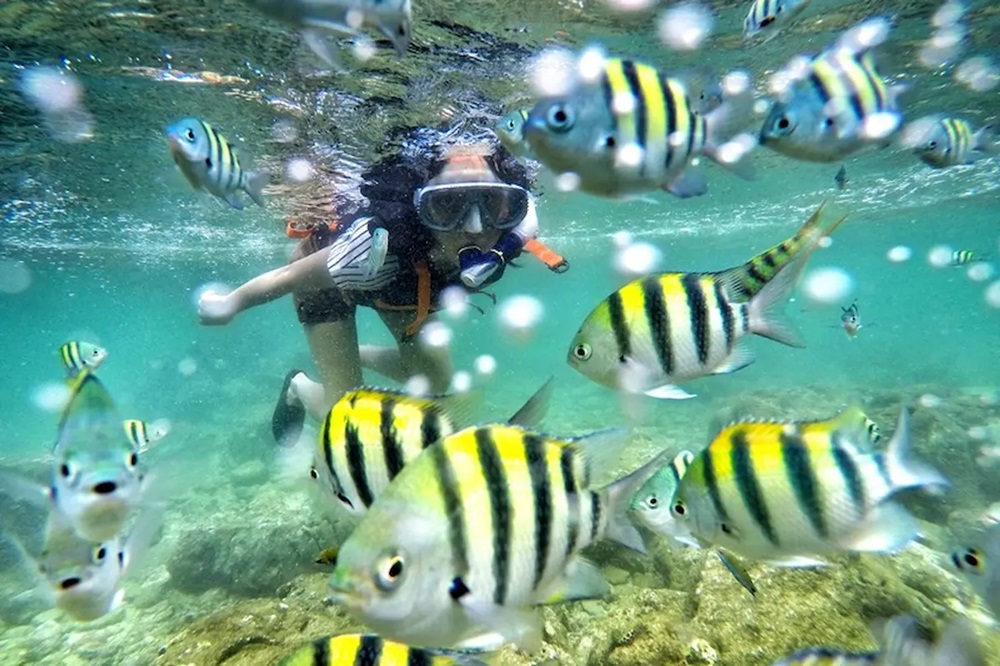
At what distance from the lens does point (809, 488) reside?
2088 millimetres

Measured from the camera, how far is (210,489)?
17016 millimetres

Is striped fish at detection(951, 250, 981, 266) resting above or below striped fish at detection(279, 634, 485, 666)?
above

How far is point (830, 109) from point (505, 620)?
104 inches

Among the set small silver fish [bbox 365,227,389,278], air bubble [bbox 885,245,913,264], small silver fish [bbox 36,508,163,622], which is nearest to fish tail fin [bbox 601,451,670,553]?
small silver fish [bbox 36,508,163,622]

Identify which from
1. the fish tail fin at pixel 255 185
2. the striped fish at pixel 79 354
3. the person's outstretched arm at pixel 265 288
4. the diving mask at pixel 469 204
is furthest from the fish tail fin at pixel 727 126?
the person's outstretched arm at pixel 265 288

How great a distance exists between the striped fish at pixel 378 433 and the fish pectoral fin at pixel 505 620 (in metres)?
0.55

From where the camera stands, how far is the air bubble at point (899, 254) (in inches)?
2066

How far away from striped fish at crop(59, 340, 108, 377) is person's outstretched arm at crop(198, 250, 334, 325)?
3.60ft

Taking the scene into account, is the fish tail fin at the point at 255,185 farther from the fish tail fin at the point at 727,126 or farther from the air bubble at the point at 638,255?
the air bubble at the point at 638,255

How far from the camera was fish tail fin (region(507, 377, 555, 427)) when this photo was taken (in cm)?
193

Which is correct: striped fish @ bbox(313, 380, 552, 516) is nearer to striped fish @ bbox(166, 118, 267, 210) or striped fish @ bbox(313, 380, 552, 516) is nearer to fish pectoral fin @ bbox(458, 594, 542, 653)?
fish pectoral fin @ bbox(458, 594, 542, 653)

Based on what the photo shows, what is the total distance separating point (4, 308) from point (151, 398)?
28.3m

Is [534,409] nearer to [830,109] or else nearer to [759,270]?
[759,270]

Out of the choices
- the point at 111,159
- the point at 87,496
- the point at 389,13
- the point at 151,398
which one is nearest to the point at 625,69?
the point at 389,13
